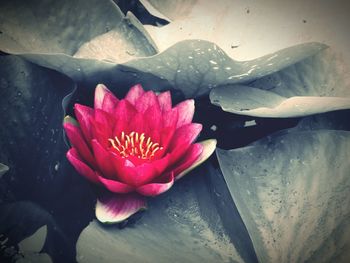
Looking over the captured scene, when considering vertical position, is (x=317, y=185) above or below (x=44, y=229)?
above

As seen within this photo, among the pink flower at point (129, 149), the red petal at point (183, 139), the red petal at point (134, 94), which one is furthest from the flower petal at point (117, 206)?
the red petal at point (134, 94)

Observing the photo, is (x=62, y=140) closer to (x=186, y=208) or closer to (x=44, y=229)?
(x=44, y=229)

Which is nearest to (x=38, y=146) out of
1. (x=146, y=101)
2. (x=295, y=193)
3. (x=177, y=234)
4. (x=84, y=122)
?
(x=84, y=122)

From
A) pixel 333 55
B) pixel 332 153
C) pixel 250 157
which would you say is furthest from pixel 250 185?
pixel 333 55

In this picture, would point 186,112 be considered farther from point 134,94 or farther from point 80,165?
point 80,165

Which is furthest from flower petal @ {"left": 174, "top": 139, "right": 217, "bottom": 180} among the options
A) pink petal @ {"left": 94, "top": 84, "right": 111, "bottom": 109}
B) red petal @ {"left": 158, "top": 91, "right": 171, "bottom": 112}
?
pink petal @ {"left": 94, "top": 84, "right": 111, "bottom": 109}

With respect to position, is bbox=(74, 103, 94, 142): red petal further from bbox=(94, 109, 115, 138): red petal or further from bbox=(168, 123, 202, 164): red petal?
bbox=(168, 123, 202, 164): red petal
